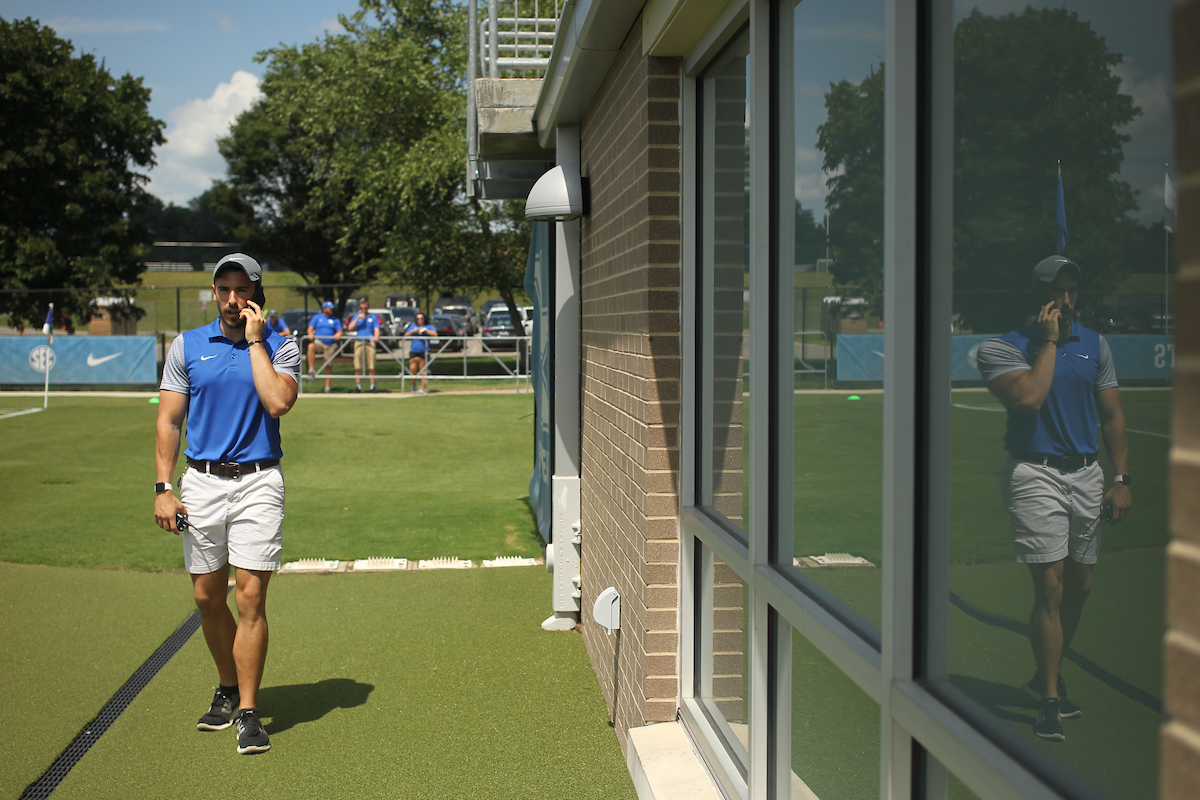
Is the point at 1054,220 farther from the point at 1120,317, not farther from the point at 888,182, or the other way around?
the point at 888,182

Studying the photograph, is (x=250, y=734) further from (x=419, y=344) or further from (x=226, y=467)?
(x=419, y=344)

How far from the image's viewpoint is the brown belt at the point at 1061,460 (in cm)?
126

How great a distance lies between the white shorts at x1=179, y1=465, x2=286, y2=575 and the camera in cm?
392

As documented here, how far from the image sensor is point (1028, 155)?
54.7 inches

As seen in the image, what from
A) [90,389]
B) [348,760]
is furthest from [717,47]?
[90,389]

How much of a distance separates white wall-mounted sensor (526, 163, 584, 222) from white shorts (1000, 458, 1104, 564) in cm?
384

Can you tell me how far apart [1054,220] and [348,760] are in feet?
11.5

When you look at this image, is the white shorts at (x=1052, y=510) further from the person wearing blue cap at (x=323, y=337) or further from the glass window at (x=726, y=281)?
the person wearing blue cap at (x=323, y=337)

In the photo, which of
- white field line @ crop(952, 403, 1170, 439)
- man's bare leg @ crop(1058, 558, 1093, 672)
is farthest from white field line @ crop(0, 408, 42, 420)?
man's bare leg @ crop(1058, 558, 1093, 672)

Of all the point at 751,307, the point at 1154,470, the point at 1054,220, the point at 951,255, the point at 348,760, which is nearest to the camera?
the point at 1154,470

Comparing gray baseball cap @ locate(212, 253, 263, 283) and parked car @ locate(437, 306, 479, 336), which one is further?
parked car @ locate(437, 306, 479, 336)

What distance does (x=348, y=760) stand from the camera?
393 cm

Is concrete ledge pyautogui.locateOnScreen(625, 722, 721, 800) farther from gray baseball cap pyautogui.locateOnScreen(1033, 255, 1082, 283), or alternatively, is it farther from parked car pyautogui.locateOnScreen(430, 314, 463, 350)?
parked car pyautogui.locateOnScreen(430, 314, 463, 350)

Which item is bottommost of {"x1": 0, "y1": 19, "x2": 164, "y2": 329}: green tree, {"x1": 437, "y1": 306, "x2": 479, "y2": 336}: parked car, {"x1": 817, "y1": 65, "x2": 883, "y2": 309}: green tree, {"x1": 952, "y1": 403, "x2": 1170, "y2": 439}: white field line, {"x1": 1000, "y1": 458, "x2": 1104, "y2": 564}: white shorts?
{"x1": 1000, "y1": 458, "x2": 1104, "y2": 564}: white shorts
